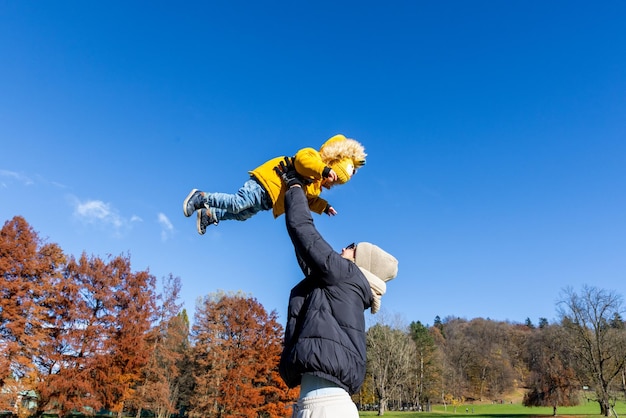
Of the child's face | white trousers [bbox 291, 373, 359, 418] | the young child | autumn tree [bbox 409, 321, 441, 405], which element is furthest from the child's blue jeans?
autumn tree [bbox 409, 321, 441, 405]

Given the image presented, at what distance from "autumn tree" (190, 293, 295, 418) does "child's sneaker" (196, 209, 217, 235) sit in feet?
76.0

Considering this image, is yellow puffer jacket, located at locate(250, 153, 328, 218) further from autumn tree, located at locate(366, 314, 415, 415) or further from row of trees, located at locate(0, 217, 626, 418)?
autumn tree, located at locate(366, 314, 415, 415)

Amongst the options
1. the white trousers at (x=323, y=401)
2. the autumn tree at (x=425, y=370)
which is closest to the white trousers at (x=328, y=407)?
the white trousers at (x=323, y=401)

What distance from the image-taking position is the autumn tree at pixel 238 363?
981 inches

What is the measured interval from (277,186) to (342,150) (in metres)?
0.62

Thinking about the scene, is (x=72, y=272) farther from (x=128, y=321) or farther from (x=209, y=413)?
(x=209, y=413)

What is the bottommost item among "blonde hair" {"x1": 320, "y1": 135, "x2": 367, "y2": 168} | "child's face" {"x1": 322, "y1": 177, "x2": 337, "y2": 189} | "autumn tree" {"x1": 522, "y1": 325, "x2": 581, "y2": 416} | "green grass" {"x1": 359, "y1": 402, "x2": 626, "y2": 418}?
"green grass" {"x1": 359, "y1": 402, "x2": 626, "y2": 418}

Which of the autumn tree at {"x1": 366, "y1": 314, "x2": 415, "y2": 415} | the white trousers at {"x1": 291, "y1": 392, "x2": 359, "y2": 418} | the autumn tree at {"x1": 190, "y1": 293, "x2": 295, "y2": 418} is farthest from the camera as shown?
the autumn tree at {"x1": 366, "y1": 314, "x2": 415, "y2": 415}

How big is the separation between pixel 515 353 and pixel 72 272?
72955mm

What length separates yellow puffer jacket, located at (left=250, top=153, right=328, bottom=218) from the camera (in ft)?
10.5

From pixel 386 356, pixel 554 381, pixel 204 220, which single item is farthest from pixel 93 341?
pixel 554 381

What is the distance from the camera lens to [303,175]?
3.25m

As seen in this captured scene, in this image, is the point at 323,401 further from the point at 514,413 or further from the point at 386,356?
the point at 514,413

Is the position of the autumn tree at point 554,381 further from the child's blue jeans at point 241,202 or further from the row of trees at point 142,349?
the child's blue jeans at point 241,202
